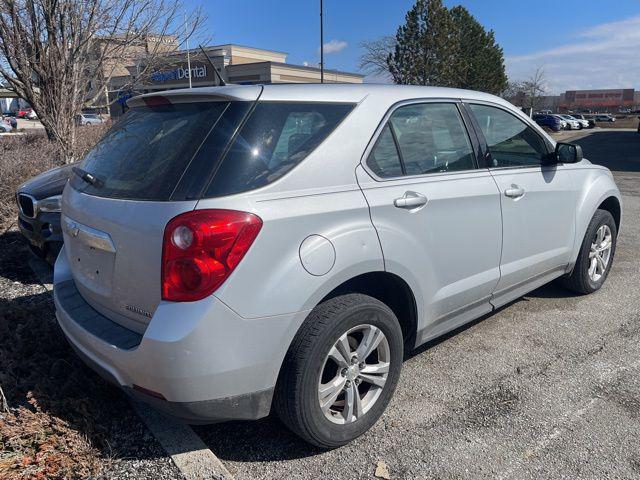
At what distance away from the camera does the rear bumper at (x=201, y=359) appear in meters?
2.01

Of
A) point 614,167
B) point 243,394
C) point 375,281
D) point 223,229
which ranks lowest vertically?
point 614,167

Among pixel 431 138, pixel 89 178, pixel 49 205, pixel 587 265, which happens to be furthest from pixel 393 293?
pixel 49 205

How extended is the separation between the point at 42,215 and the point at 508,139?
4005 mm

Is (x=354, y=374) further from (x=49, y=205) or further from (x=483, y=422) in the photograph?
(x=49, y=205)

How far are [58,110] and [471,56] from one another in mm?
40039

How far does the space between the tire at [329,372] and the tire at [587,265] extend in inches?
97.1

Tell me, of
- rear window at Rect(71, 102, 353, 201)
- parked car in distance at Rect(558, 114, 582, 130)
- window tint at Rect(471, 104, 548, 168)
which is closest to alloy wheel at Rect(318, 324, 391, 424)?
rear window at Rect(71, 102, 353, 201)

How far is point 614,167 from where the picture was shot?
51.2 feet

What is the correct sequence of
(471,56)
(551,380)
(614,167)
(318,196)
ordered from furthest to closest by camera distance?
(471,56)
(614,167)
(551,380)
(318,196)

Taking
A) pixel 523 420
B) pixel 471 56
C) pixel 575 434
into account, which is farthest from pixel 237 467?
pixel 471 56

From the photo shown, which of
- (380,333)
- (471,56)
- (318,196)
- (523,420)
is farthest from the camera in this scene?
(471,56)

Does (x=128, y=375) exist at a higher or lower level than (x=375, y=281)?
lower

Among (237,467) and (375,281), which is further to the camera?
(375,281)

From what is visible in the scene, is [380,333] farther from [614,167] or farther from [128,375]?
[614,167]
